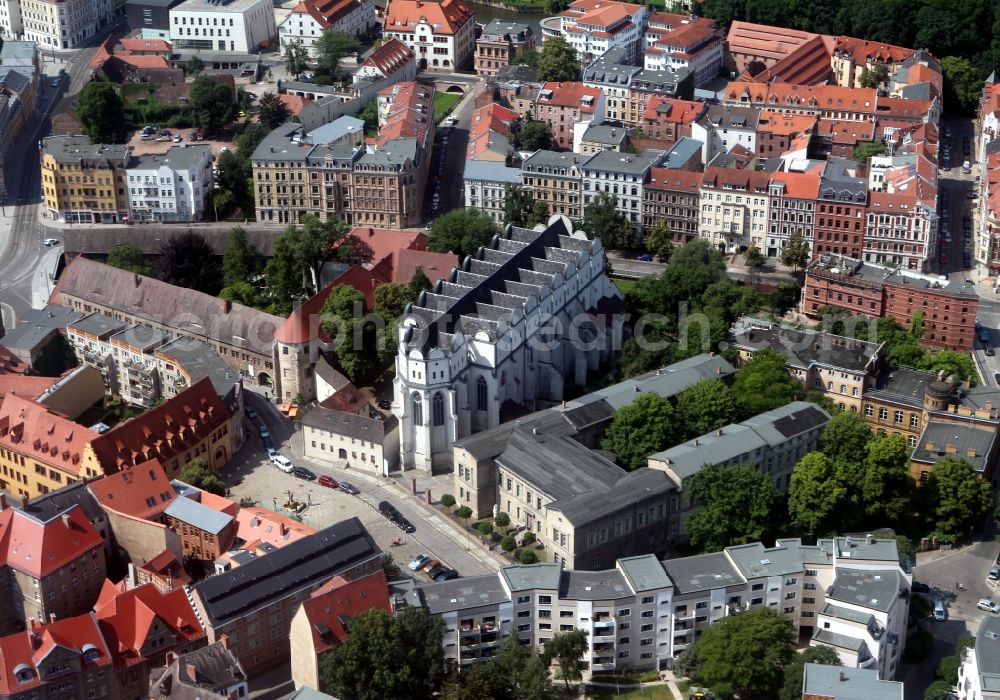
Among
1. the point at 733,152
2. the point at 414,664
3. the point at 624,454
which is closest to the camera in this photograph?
the point at 414,664

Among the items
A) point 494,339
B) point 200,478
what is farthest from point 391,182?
point 200,478

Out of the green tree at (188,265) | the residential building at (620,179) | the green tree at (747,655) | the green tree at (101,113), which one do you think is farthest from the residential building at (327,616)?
the green tree at (101,113)

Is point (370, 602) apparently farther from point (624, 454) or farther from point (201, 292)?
point (201, 292)

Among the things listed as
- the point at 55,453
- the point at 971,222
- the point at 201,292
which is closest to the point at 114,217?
the point at 201,292

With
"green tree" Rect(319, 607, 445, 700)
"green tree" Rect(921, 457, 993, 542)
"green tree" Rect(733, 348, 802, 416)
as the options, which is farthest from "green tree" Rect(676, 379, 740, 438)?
"green tree" Rect(319, 607, 445, 700)

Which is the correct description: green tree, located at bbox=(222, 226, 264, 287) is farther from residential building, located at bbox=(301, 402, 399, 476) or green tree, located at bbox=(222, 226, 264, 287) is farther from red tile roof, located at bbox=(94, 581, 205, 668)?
red tile roof, located at bbox=(94, 581, 205, 668)

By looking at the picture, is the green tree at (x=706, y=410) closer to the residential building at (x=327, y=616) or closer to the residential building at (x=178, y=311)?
the residential building at (x=327, y=616)

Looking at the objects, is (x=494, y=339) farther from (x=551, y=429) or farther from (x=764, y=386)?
(x=764, y=386)
